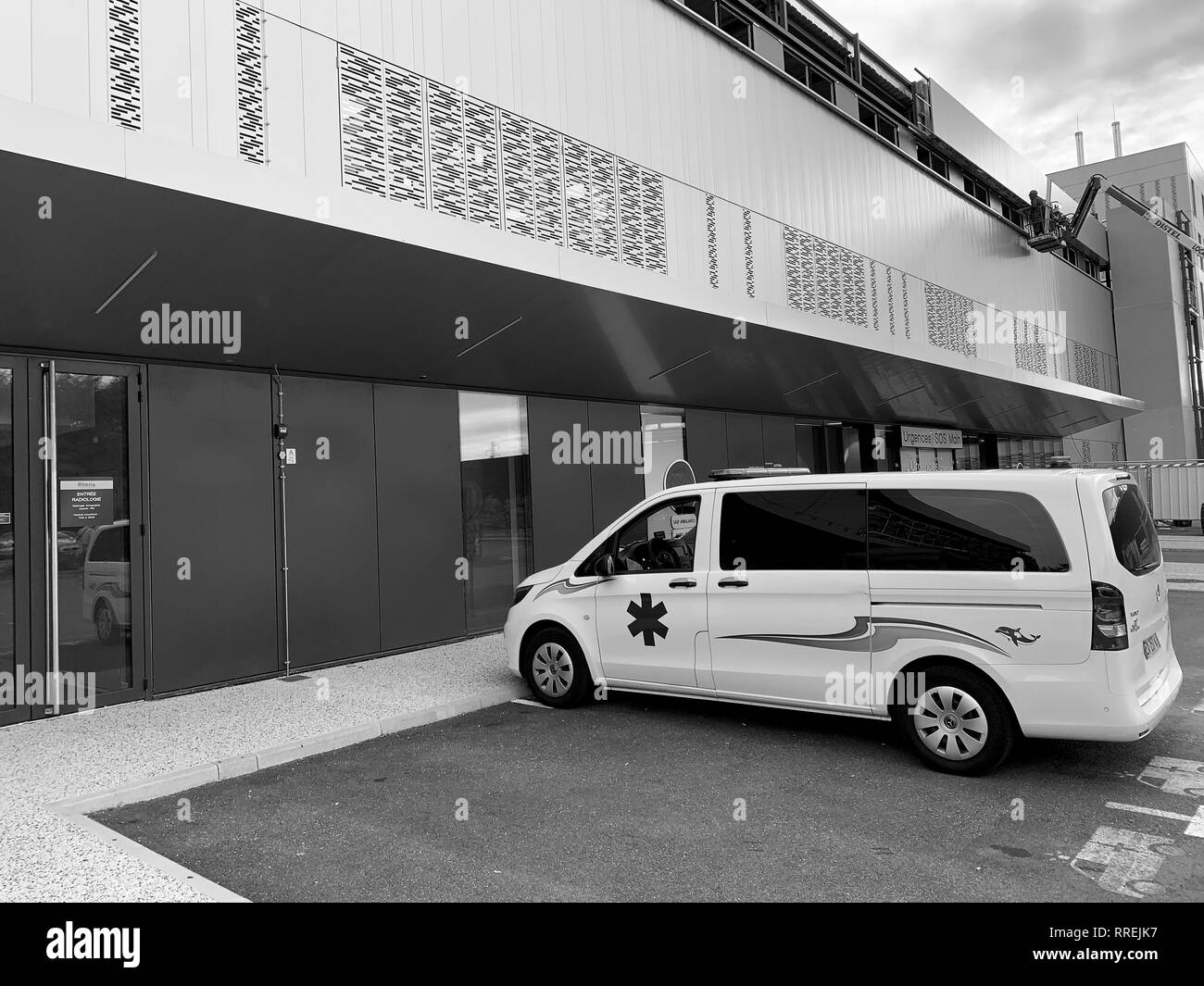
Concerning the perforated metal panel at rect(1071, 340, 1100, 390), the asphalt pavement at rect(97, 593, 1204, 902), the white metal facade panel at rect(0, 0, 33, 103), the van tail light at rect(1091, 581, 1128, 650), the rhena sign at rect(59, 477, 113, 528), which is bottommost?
the asphalt pavement at rect(97, 593, 1204, 902)

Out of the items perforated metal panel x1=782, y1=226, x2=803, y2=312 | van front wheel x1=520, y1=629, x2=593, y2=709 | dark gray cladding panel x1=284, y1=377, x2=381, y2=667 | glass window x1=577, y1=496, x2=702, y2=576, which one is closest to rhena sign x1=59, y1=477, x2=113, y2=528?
dark gray cladding panel x1=284, y1=377, x2=381, y2=667

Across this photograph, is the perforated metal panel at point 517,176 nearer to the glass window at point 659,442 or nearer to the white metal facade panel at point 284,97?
the white metal facade panel at point 284,97

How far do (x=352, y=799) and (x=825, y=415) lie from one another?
14.2m

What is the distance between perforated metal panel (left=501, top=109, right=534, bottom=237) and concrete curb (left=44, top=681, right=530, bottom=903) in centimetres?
470

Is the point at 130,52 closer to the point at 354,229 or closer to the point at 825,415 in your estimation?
the point at 354,229

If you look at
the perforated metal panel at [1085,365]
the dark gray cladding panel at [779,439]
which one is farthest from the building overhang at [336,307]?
the perforated metal panel at [1085,365]

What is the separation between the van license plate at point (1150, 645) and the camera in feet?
16.0

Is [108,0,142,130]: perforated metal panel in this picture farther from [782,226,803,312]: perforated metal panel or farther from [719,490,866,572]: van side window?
[782,226,803,312]: perforated metal panel

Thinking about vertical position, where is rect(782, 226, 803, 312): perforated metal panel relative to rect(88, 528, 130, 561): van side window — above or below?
above

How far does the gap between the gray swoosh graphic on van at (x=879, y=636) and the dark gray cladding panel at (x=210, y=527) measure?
497cm

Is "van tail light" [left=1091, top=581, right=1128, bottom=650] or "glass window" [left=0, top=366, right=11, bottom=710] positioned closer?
"van tail light" [left=1091, top=581, right=1128, bottom=650]

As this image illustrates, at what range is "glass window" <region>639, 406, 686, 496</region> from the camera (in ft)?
42.6

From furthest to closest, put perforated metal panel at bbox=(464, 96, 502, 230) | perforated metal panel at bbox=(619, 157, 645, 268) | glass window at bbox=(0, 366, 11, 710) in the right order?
1. perforated metal panel at bbox=(619, 157, 645, 268)
2. perforated metal panel at bbox=(464, 96, 502, 230)
3. glass window at bbox=(0, 366, 11, 710)
